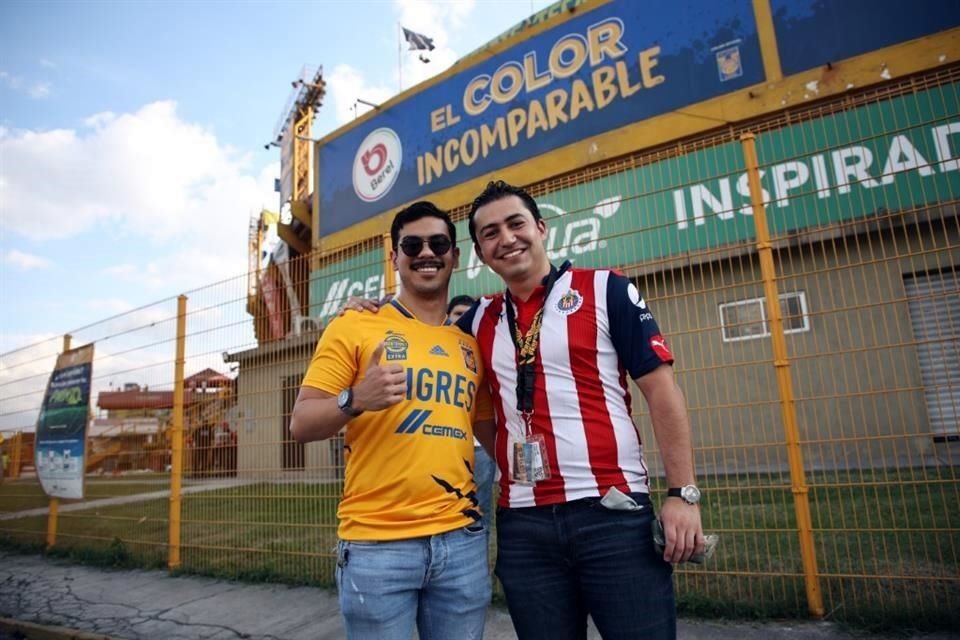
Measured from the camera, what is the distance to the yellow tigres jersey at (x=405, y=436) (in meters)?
1.85

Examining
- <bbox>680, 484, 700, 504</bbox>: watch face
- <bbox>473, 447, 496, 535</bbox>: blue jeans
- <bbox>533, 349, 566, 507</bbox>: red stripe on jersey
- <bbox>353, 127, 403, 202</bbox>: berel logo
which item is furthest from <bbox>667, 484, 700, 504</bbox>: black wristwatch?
<bbox>353, 127, 403, 202</bbox>: berel logo

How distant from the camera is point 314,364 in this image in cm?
195

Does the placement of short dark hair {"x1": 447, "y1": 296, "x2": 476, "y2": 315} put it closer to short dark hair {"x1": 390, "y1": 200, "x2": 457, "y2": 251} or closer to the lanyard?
short dark hair {"x1": 390, "y1": 200, "x2": 457, "y2": 251}

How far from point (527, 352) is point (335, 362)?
2.14 feet

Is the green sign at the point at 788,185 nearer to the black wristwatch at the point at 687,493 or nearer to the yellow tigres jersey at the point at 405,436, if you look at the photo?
the yellow tigres jersey at the point at 405,436

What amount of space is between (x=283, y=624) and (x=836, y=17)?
12056 mm

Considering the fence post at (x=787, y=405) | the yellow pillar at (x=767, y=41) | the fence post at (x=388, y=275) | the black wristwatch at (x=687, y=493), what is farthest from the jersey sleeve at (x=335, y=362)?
the yellow pillar at (x=767, y=41)

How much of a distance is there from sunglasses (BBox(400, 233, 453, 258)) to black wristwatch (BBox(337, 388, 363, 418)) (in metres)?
0.61

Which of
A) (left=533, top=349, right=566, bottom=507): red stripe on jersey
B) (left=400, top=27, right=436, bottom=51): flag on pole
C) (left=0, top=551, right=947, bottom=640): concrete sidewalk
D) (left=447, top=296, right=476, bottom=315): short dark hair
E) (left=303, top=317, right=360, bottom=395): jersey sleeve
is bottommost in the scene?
(left=0, top=551, right=947, bottom=640): concrete sidewalk

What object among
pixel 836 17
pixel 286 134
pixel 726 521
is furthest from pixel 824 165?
A: pixel 286 134

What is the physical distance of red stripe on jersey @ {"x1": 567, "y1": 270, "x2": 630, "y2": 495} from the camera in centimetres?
178

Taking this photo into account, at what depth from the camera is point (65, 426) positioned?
7238 mm

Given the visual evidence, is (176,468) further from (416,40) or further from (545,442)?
(416,40)

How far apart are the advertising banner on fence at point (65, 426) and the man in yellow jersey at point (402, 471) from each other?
667cm
